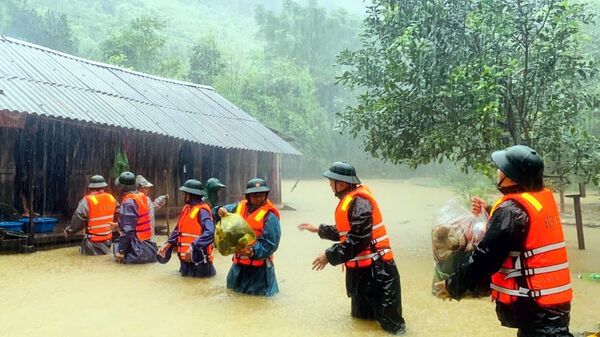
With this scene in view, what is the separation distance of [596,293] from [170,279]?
608cm

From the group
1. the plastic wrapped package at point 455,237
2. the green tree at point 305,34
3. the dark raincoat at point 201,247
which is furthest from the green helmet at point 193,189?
the green tree at point 305,34

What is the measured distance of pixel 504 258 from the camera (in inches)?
108

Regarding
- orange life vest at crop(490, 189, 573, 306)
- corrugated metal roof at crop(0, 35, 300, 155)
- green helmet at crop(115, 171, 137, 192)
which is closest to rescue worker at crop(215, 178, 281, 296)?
green helmet at crop(115, 171, 137, 192)

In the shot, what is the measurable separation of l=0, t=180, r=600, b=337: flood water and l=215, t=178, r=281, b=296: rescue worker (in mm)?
174

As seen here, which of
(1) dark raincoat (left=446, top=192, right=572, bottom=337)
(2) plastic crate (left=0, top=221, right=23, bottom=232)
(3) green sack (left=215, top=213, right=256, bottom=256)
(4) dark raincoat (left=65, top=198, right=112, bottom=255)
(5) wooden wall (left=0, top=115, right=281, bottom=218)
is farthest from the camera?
(5) wooden wall (left=0, top=115, right=281, bottom=218)

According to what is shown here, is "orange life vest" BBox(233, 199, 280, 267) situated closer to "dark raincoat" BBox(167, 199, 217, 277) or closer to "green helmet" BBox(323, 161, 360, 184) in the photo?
"dark raincoat" BBox(167, 199, 217, 277)

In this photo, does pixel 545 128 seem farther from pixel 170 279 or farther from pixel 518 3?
pixel 170 279

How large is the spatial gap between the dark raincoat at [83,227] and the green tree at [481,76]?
213 inches

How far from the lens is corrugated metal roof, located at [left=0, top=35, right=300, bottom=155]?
9.30 meters

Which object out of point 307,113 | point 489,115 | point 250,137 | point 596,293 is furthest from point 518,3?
point 307,113

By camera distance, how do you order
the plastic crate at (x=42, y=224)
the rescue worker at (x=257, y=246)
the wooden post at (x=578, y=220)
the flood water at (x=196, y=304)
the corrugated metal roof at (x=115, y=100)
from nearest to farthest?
the flood water at (x=196, y=304) → the rescue worker at (x=257, y=246) → the plastic crate at (x=42, y=224) → the corrugated metal roof at (x=115, y=100) → the wooden post at (x=578, y=220)

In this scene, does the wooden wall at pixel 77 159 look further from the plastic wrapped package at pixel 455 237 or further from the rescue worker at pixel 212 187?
the plastic wrapped package at pixel 455 237

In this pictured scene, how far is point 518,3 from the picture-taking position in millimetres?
7719

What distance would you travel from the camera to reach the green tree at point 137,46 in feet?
106
